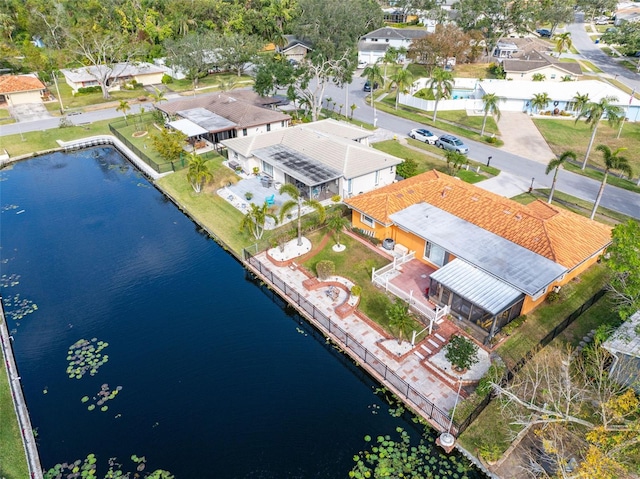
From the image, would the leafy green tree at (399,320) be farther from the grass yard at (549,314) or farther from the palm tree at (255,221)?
the palm tree at (255,221)

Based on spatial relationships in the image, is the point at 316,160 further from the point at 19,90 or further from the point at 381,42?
the point at 381,42

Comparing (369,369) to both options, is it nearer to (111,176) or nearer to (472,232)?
(472,232)

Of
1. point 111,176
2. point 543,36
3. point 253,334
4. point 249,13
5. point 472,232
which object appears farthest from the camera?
point 543,36

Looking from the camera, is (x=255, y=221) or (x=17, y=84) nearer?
(x=255, y=221)

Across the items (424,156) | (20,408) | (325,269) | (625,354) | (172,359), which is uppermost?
(625,354)

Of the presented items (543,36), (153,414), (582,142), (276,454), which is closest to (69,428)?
(153,414)

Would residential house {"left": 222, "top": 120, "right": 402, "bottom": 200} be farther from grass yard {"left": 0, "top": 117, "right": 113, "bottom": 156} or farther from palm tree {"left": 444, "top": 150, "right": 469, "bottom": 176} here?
grass yard {"left": 0, "top": 117, "right": 113, "bottom": 156}

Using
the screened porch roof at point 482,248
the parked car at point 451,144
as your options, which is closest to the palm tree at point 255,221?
the screened porch roof at point 482,248

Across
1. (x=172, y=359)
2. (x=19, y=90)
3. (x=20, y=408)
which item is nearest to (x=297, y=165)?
(x=172, y=359)
